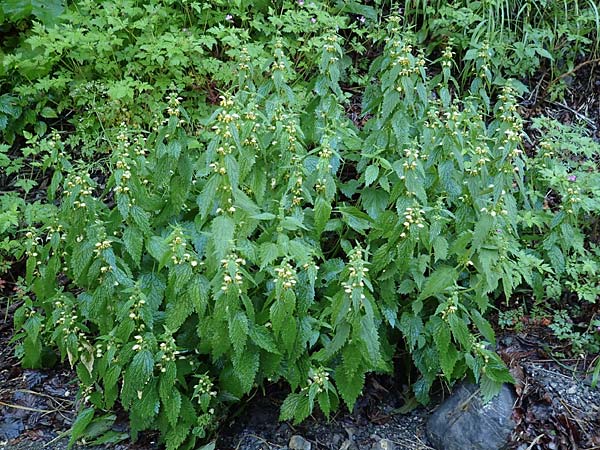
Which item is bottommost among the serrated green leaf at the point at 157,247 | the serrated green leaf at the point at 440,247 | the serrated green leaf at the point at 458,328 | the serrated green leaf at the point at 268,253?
the serrated green leaf at the point at 458,328

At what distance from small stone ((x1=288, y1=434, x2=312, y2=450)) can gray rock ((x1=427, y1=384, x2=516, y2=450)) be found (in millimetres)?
555

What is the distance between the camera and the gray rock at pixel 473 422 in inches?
112

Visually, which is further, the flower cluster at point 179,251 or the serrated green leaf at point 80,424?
the serrated green leaf at point 80,424

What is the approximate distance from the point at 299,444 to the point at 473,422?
2.56 feet

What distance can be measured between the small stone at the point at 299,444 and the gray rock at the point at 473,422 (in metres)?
0.56

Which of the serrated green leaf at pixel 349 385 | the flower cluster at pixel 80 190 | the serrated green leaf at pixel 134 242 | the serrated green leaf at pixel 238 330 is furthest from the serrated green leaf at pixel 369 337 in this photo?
the flower cluster at pixel 80 190

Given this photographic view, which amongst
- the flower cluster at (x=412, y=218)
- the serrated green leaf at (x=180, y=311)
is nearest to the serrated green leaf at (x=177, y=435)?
the serrated green leaf at (x=180, y=311)

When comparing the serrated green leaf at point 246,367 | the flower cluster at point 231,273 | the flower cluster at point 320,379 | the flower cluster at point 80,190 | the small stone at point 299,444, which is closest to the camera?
the flower cluster at point 231,273

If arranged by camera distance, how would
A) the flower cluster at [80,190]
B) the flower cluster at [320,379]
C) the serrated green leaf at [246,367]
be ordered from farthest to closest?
the flower cluster at [80,190], the flower cluster at [320,379], the serrated green leaf at [246,367]

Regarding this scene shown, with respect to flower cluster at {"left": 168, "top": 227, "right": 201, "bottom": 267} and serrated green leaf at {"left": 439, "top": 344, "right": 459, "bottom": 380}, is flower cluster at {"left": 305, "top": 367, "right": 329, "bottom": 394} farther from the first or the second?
flower cluster at {"left": 168, "top": 227, "right": 201, "bottom": 267}

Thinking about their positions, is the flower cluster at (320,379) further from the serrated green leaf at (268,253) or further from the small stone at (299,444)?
the serrated green leaf at (268,253)

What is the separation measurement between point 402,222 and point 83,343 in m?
1.53

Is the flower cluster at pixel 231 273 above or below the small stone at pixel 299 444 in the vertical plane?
above

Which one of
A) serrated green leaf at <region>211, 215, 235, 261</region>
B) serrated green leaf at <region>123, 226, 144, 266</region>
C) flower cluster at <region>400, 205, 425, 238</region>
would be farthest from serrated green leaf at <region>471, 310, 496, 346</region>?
serrated green leaf at <region>123, 226, 144, 266</region>
